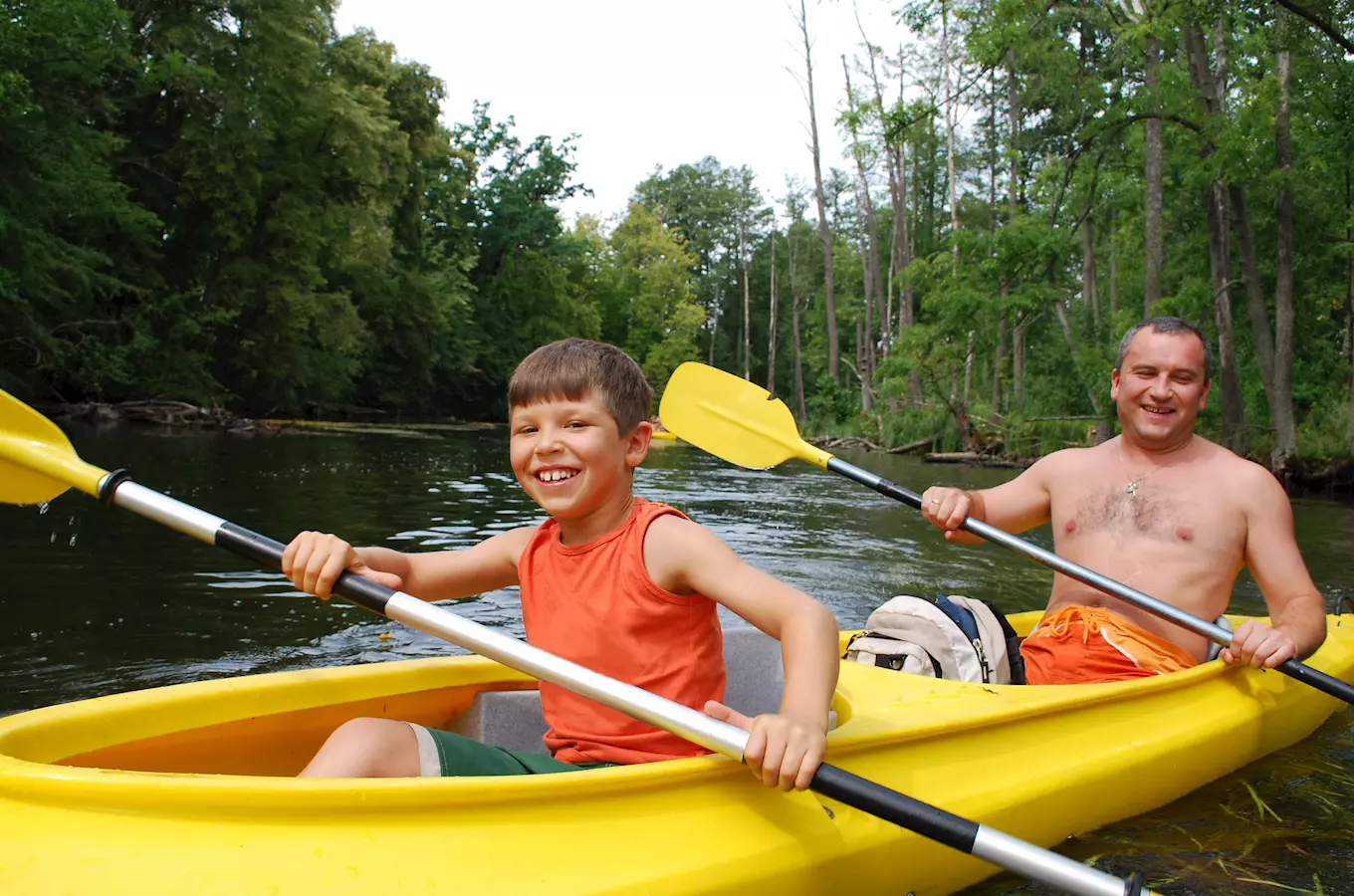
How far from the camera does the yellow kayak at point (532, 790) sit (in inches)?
63.4

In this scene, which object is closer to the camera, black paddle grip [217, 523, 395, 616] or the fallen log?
black paddle grip [217, 523, 395, 616]

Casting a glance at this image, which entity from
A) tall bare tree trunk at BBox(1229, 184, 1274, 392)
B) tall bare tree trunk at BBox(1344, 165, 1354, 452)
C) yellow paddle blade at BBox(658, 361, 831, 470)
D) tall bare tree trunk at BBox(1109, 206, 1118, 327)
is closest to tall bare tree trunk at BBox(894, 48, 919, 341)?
tall bare tree trunk at BBox(1109, 206, 1118, 327)

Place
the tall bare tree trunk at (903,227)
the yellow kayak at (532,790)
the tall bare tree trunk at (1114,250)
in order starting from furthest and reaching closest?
the tall bare tree trunk at (903,227), the tall bare tree trunk at (1114,250), the yellow kayak at (532,790)

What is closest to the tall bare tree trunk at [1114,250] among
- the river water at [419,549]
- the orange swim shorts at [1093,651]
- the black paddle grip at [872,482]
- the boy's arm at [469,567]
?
the river water at [419,549]

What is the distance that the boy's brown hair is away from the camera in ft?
6.86

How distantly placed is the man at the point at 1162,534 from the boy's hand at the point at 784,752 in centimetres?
151

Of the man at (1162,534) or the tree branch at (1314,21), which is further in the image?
the tree branch at (1314,21)

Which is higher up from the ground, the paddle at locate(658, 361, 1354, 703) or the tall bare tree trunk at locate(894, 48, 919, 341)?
the tall bare tree trunk at locate(894, 48, 919, 341)

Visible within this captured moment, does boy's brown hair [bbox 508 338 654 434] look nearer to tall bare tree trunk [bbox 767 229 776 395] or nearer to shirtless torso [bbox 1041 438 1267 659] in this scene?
shirtless torso [bbox 1041 438 1267 659]

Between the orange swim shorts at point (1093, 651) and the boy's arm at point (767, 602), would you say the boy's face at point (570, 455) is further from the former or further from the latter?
the orange swim shorts at point (1093, 651)

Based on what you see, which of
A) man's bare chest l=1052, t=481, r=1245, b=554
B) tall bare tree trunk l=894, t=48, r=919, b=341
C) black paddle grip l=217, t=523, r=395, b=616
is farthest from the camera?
tall bare tree trunk l=894, t=48, r=919, b=341

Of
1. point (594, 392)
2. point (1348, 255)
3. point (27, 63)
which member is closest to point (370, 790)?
point (594, 392)

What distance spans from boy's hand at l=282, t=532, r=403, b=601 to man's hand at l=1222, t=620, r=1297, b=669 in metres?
2.28

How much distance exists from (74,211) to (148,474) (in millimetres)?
10094
